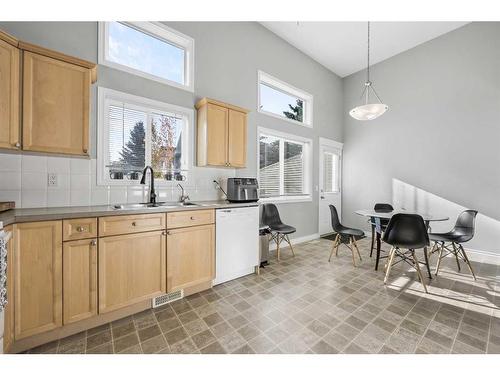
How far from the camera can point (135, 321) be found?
1863mm

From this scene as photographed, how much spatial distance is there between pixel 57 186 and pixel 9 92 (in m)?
0.82

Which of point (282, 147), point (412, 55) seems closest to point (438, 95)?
point (412, 55)

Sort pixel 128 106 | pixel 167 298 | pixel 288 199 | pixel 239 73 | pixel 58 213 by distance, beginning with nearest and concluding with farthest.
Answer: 1. pixel 58 213
2. pixel 167 298
3. pixel 128 106
4. pixel 239 73
5. pixel 288 199

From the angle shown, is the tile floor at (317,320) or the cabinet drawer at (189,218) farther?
the cabinet drawer at (189,218)

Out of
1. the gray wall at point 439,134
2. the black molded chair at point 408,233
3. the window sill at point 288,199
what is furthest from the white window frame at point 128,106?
the gray wall at point 439,134

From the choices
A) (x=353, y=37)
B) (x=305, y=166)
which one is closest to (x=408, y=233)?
(x=305, y=166)

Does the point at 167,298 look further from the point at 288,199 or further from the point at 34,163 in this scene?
the point at 288,199

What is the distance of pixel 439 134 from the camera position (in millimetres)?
3994

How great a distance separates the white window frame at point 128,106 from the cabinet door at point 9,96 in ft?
2.10

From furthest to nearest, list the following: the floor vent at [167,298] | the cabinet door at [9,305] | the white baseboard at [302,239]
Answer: the white baseboard at [302,239] → the floor vent at [167,298] → the cabinet door at [9,305]

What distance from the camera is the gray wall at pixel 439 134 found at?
3502 mm

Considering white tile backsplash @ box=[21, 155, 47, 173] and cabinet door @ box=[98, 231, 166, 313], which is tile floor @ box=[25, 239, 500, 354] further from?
white tile backsplash @ box=[21, 155, 47, 173]

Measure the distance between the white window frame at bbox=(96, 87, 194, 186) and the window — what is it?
11.1 ft

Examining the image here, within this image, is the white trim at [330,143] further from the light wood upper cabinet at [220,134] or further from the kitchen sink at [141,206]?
the kitchen sink at [141,206]
